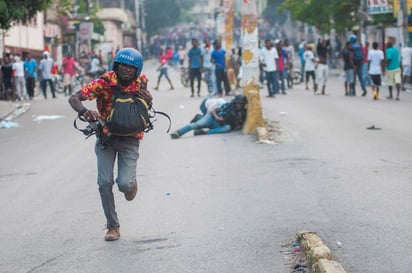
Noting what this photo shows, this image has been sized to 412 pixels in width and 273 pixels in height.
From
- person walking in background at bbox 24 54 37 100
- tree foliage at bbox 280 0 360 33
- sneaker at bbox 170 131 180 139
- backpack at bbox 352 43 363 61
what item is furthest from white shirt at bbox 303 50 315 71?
tree foliage at bbox 280 0 360 33

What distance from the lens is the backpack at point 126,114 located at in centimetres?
780

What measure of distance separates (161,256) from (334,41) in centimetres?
6318

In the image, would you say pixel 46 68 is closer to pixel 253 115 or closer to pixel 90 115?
pixel 253 115

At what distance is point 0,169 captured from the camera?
14336 millimetres

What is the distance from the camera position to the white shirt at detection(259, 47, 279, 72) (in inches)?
1120

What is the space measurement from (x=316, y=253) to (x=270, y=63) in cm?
2213

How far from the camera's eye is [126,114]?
780 cm

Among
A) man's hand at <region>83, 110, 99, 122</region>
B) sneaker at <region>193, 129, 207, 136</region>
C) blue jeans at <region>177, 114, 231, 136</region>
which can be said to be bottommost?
sneaker at <region>193, 129, 207, 136</region>

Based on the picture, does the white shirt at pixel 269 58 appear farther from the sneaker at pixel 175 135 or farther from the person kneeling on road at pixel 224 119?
the sneaker at pixel 175 135

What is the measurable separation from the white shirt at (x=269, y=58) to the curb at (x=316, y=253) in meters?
21.1

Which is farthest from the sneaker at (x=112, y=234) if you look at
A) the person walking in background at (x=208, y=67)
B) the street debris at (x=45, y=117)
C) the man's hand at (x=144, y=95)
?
the person walking in background at (x=208, y=67)

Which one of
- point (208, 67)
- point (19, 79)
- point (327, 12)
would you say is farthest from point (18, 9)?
point (327, 12)

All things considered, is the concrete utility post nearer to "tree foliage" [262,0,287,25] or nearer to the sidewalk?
the sidewalk

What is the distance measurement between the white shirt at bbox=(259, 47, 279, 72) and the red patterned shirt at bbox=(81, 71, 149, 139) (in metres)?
20.6
